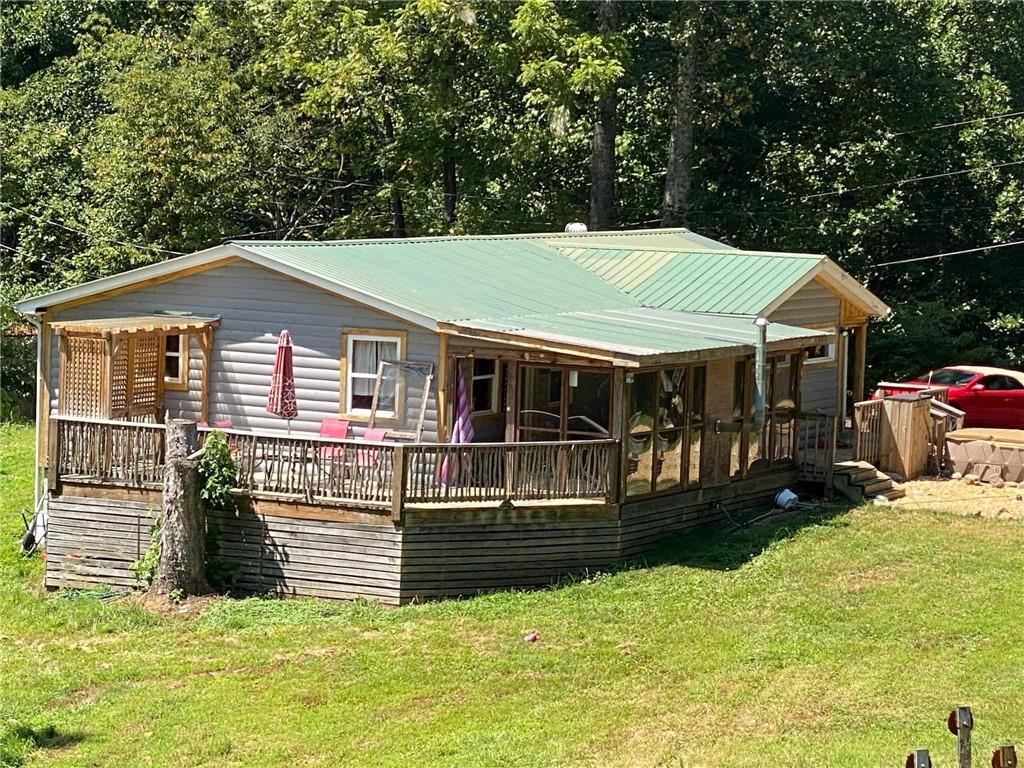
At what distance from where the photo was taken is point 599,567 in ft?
61.2

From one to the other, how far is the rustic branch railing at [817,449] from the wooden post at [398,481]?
24.7ft

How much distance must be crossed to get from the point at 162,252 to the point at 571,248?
44.1 ft

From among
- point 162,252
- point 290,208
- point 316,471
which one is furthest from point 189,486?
point 290,208

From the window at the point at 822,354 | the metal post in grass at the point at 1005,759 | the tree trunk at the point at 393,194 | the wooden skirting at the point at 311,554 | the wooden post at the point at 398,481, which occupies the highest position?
the tree trunk at the point at 393,194

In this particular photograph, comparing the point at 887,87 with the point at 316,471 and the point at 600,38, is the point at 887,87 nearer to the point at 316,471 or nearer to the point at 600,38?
the point at 600,38

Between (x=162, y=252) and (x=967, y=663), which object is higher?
(x=162, y=252)

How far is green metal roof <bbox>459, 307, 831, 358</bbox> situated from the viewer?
18406mm

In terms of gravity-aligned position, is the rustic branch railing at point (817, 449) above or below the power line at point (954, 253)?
below

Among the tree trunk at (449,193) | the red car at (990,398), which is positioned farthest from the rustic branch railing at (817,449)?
the tree trunk at (449,193)

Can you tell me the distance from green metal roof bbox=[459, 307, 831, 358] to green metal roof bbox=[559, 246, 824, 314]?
485mm

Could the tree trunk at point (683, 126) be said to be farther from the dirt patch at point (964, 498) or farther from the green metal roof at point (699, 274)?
the dirt patch at point (964, 498)

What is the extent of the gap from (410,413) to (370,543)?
7.76 feet

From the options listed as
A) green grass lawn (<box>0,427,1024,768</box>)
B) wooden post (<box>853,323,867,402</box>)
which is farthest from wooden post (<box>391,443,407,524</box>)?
wooden post (<box>853,323,867,402</box>)

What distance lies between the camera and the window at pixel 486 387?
67.4 feet
